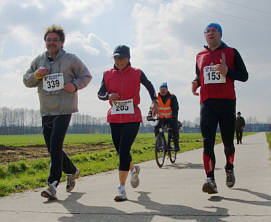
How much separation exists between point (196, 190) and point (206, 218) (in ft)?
5.77

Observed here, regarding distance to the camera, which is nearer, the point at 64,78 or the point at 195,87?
the point at 64,78

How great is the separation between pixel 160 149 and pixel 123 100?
4703 millimetres

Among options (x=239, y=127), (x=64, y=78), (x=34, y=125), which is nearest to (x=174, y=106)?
(x=64, y=78)

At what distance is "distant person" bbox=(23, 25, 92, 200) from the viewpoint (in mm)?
5016

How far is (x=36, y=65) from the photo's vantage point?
5387 mm

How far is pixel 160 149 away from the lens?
9.55m

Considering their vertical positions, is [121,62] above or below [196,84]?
above

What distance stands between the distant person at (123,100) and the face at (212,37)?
1003 mm

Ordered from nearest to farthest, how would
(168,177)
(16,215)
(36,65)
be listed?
(16,215) < (36,65) < (168,177)

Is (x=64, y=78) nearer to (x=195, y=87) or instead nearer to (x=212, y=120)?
(x=195, y=87)

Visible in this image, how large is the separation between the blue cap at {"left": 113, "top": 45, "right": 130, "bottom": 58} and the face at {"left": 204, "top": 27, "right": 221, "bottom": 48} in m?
1.11

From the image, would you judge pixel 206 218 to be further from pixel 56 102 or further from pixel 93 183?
pixel 93 183

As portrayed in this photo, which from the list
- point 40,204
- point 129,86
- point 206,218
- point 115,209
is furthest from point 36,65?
point 206,218

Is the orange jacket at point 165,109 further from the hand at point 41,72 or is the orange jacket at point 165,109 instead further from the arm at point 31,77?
the hand at point 41,72
